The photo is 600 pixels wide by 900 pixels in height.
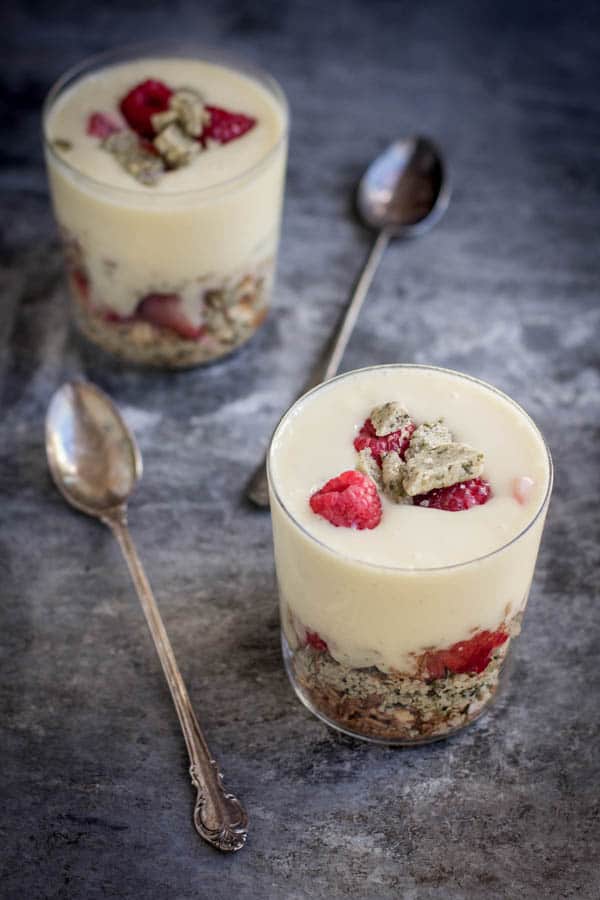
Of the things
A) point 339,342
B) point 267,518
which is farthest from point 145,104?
point 267,518

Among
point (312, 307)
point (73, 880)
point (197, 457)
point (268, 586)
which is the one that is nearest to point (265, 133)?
point (312, 307)

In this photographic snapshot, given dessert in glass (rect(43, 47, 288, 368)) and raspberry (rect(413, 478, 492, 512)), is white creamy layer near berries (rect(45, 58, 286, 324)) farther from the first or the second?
raspberry (rect(413, 478, 492, 512))

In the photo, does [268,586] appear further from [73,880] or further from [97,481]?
[73,880]

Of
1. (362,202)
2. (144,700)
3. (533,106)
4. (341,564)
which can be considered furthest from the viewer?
(533,106)

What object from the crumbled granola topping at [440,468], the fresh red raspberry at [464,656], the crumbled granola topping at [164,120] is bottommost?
the fresh red raspberry at [464,656]

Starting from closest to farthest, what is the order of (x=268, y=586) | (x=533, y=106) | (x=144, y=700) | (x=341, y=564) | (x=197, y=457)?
(x=341, y=564) → (x=144, y=700) → (x=268, y=586) → (x=197, y=457) → (x=533, y=106)

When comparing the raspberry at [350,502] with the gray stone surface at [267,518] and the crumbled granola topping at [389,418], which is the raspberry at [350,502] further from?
the gray stone surface at [267,518]

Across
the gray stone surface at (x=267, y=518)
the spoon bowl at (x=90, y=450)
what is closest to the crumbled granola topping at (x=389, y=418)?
the gray stone surface at (x=267, y=518)

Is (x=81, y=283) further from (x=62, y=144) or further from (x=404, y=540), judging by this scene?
(x=404, y=540)
